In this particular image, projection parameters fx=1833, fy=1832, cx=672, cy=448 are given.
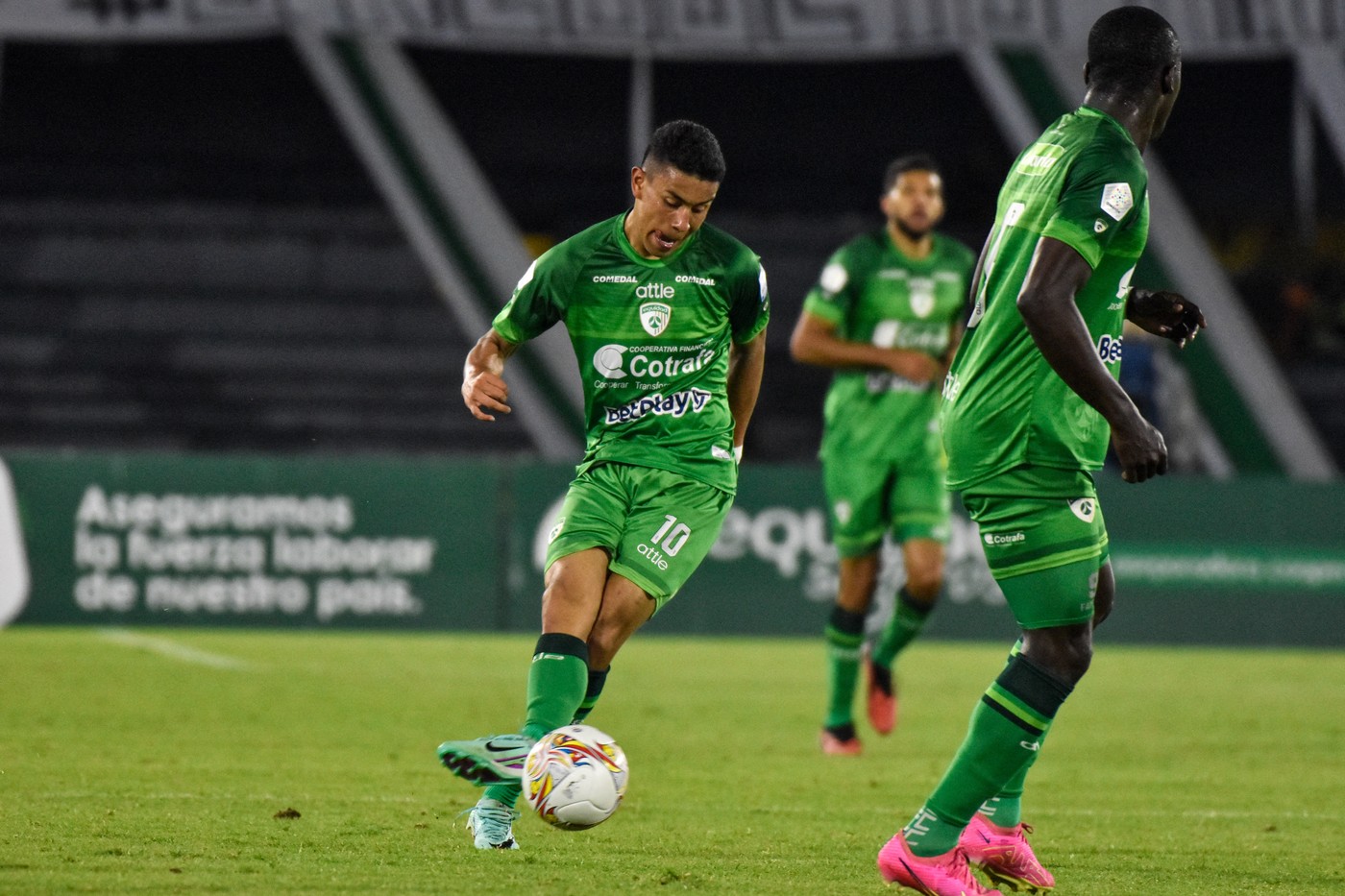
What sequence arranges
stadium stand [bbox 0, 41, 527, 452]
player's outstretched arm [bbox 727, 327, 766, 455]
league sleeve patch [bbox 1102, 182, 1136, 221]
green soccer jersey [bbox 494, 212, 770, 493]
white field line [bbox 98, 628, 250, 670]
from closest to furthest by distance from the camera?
league sleeve patch [bbox 1102, 182, 1136, 221], green soccer jersey [bbox 494, 212, 770, 493], player's outstretched arm [bbox 727, 327, 766, 455], white field line [bbox 98, 628, 250, 670], stadium stand [bbox 0, 41, 527, 452]

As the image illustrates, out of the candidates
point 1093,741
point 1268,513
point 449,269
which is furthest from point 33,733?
point 449,269

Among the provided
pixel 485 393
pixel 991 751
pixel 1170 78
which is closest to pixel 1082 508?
pixel 991 751

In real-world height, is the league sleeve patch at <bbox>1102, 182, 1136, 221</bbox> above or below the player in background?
above

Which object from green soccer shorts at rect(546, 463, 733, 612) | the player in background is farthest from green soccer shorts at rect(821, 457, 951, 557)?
Result: green soccer shorts at rect(546, 463, 733, 612)

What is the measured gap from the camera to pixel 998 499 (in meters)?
4.51

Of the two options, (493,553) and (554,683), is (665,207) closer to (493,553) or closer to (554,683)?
(554,683)

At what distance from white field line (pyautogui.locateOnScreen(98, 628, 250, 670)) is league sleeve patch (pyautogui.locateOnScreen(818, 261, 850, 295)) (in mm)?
4693

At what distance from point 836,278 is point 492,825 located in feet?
13.1

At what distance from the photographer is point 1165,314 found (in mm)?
4883

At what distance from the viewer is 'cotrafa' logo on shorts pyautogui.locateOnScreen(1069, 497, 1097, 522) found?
4465mm

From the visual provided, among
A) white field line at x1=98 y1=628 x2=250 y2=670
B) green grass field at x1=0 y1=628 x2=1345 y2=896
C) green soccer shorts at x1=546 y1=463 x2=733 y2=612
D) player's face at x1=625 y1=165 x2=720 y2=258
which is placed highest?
player's face at x1=625 y1=165 x2=720 y2=258

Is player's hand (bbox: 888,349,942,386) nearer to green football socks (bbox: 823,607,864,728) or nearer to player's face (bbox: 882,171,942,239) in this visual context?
player's face (bbox: 882,171,942,239)

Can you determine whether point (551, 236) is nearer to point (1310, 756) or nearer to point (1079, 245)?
point (1310, 756)

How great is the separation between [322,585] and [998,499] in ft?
31.7
